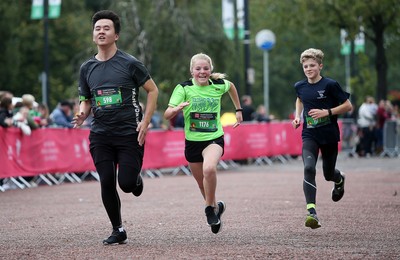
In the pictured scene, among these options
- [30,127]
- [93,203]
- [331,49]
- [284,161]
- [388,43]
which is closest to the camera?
[93,203]

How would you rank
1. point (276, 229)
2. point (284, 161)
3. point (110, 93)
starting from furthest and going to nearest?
point (284, 161) → point (276, 229) → point (110, 93)

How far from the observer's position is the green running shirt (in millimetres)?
10281

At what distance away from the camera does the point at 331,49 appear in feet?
262

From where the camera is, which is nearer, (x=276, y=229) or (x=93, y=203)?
(x=276, y=229)

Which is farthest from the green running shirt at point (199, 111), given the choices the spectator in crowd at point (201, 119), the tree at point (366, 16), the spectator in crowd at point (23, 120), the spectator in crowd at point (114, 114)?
the tree at point (366, 16)

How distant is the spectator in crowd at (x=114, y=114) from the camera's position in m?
9.38

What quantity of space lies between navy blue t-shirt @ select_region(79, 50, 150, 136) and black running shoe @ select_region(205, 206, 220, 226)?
1.23m

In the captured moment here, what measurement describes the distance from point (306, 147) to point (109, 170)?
267cm

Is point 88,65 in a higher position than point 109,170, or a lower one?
higher

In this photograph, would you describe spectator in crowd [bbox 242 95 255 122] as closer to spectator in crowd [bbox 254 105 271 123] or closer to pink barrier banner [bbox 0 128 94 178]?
spectator in crowd [bbox 254 105 271 123]

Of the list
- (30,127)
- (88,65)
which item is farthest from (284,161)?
(88,65)

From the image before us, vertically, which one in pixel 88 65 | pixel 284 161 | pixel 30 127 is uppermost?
pixel 88 65

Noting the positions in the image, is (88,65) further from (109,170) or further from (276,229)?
(276,229)

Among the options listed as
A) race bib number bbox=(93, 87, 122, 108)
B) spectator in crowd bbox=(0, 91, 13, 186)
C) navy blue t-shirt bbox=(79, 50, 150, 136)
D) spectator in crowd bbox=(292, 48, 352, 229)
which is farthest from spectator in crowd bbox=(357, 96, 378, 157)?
race bib number bbox=(93, 87, 122, 108)
